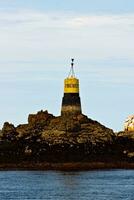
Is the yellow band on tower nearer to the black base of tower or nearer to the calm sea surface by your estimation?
the black base of tower

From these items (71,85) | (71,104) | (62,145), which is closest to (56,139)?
(62,145)

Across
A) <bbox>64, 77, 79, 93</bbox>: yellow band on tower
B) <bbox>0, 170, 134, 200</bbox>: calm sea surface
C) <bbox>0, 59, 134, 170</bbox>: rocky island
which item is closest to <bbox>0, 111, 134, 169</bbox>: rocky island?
<bbox>0, 59, 134, 170</bbox>: rocky island

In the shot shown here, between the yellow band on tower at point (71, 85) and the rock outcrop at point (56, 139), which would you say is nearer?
the rock outcrop at point (56, 139)

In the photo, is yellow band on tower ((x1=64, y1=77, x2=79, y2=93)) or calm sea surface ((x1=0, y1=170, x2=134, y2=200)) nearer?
calm sea surface ((x1=0, y1=170, x2=134, y2=200))

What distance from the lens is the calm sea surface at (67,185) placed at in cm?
11281

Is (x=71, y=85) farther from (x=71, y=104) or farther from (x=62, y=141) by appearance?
(x=62, y=141)

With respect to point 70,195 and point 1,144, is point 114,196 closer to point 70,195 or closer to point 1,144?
point 70,195

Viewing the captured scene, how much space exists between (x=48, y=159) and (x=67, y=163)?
11.3ft

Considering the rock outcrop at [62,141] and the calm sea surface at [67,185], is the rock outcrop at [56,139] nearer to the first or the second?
the rock outcrop at [62,141]

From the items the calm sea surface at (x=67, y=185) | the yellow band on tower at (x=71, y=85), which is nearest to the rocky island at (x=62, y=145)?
the yellow band on tower at (x=71, y=85)

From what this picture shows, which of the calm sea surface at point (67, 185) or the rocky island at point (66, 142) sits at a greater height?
the rocky island at point (66, 142)

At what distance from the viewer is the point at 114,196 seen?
111m

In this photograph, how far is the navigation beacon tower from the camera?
554ft

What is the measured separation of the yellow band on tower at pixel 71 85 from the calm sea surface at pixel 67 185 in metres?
19.5
